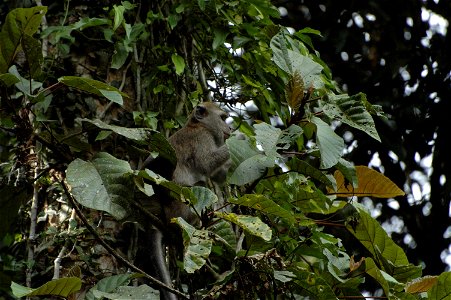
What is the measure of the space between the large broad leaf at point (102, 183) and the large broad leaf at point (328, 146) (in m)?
0.62

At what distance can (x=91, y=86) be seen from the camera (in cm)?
221

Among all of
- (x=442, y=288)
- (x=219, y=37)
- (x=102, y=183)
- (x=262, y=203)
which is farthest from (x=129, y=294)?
(x=219, y=37)

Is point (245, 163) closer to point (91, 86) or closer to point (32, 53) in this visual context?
point (91, 86)

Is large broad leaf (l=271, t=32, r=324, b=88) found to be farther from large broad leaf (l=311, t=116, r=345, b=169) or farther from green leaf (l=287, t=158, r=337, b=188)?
green leaf (l=287, t=158, r=337, b=188)

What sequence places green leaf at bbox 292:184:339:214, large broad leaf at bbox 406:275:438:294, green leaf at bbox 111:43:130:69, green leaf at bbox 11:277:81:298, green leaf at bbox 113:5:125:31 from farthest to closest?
green leaf at bbox 111:43:130:69, green leaf at bbox 113:5:125:31, green leaf at bbox 292:184:339:214, large broad leaf at bbox 406:275:438:294, green leaf at bbox 11:277:81:298

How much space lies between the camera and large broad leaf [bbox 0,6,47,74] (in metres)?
2.22

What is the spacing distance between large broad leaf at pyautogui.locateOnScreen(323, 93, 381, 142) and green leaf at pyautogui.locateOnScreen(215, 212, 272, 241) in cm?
46

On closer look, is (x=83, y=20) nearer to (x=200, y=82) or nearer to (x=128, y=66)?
(x=128, y=66)

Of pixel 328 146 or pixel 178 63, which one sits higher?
pixel 328 146

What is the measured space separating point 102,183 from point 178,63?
1.35 m

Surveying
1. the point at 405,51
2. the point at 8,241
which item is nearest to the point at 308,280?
the point at 8,241

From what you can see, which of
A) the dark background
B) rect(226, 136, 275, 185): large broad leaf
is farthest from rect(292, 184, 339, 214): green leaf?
the dark background

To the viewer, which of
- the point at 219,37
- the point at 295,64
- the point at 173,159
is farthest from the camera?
the point at 219,37

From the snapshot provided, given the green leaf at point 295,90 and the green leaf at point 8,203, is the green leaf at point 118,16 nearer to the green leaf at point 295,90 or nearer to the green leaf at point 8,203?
the green leaf at point 8,203
